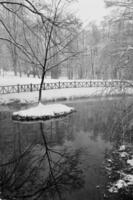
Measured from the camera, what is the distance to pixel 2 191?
5.87 metres

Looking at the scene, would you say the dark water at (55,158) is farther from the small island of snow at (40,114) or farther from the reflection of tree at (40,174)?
the small island of snow at (40,114)

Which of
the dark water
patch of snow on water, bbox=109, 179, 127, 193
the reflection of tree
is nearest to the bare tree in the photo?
the dark water

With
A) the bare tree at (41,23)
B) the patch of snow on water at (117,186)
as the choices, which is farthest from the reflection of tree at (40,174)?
the bare tree at (41,23)

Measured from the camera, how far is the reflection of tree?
19.1 feet

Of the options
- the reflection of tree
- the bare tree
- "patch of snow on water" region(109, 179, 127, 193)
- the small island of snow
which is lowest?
the reflection of tree

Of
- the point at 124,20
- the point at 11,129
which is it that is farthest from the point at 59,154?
the point at 124,20

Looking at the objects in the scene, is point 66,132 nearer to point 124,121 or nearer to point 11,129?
point 11,129

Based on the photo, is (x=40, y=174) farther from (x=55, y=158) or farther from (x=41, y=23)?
(x=41, y=23)

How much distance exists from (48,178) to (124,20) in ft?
18.7

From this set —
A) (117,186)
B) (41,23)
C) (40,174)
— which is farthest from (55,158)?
(41,23)

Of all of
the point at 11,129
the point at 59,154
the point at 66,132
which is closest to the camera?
the point at 59,154

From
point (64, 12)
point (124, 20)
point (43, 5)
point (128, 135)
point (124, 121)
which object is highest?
point (64, 12)

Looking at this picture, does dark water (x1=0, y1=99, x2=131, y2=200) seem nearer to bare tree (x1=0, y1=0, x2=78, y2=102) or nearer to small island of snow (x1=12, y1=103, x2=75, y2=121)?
small island of snow (x1=12, y1=103, x2=75, y2=121)

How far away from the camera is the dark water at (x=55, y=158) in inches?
233
